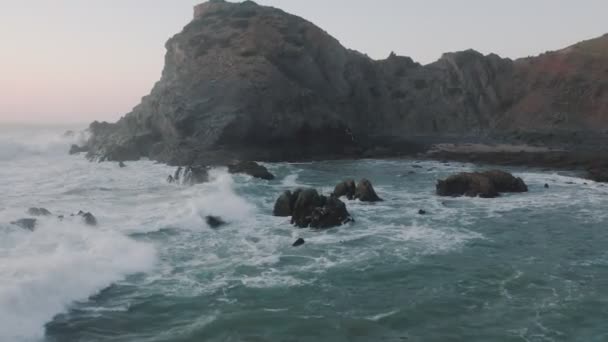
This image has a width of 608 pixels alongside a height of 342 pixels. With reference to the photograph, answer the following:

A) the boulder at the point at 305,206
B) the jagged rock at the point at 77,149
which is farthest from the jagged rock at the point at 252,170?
the jagged rock at the point at 77,149

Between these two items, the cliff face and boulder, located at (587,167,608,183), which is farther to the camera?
the cliff face

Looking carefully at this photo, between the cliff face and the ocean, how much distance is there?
27.5 meters

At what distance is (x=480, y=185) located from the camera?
38.5m

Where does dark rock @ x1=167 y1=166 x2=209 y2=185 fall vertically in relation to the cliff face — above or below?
below

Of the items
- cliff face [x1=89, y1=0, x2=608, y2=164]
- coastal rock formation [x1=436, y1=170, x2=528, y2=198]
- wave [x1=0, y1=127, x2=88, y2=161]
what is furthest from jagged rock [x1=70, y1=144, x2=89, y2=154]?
coastal rock formation [x1=436, y1=170, x2=528, y2=198]

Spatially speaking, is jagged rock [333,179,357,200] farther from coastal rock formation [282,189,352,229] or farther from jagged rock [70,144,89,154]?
jagged rock [70,144,89,154]

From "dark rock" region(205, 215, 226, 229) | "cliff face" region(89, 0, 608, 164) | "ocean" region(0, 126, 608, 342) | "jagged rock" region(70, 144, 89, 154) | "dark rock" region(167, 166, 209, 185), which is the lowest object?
"ocean" region(0, 126, 608, 342)

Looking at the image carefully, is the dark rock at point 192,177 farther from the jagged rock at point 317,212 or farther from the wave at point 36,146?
the wave at point 36,146

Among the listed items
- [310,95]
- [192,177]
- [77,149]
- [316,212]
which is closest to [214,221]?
[316,212]

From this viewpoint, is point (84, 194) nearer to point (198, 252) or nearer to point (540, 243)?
point (198, 252)

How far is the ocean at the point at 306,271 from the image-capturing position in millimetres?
16531

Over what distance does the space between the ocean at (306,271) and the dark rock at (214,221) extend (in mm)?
315

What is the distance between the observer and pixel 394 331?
53.0ft

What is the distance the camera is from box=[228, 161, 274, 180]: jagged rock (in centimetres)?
4861
